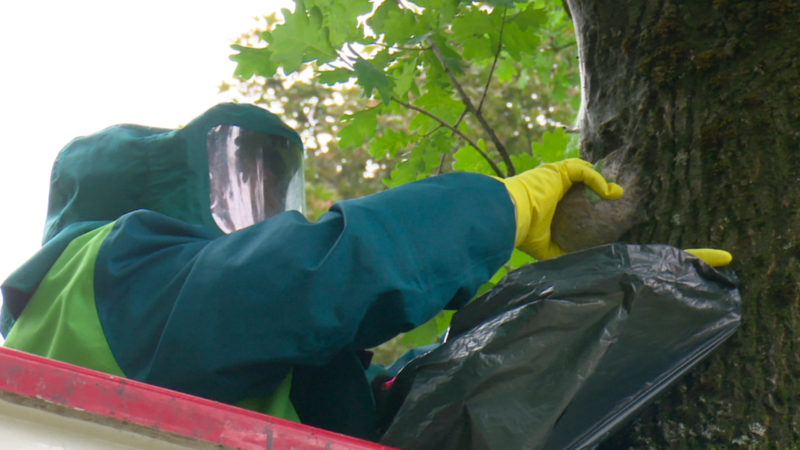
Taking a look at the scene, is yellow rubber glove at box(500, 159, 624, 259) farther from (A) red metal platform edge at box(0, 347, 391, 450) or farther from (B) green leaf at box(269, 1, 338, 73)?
(A) red metal platform edge at box(0, 347, 391, 450)

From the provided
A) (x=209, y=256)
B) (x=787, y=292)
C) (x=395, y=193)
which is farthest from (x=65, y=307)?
(x=787, y=292)

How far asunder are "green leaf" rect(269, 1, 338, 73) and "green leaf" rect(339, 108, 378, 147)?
43 centimetres

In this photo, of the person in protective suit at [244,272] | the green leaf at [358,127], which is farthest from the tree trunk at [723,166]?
the green leaf at [358,127]

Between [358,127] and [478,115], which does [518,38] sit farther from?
[358,127]

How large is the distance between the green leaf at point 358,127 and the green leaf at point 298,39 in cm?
43

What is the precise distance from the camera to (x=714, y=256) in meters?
1.85

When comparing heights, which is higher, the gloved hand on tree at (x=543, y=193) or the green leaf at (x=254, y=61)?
the green leaf at (x=254, y=61)

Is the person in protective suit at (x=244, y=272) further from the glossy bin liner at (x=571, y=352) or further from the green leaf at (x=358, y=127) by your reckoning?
the green leaf at (x=358, y=127)

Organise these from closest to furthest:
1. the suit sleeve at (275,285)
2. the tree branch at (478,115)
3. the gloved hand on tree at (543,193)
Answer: the suit sleeve at (275,285) < the gloved hand on tree at (543,193) < the tree branch at (478,115)

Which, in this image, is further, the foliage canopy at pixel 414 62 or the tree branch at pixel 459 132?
the tree branch at pixel 459 132

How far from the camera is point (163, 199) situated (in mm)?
2029

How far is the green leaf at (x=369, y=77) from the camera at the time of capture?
98.0 inches

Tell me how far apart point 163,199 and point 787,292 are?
4.44 ft

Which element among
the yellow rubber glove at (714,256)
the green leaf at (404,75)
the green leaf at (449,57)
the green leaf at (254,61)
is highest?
the green leaf at (254,61)
